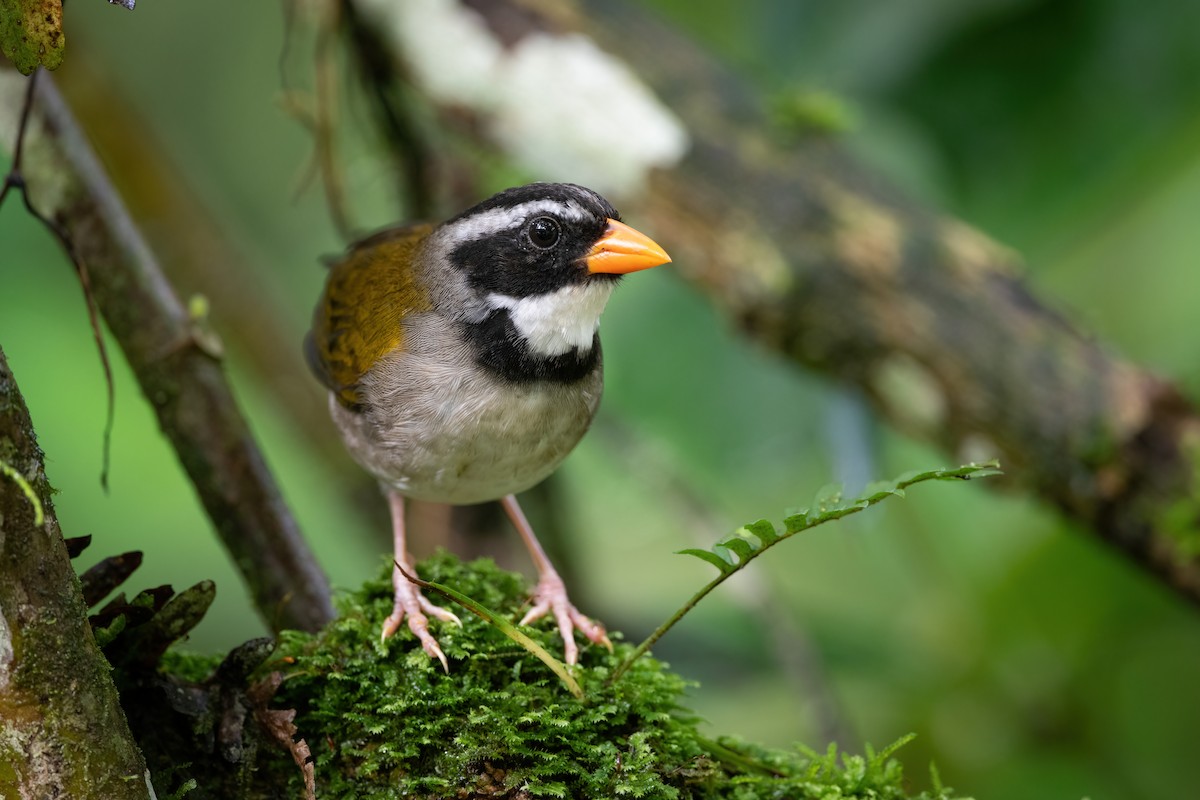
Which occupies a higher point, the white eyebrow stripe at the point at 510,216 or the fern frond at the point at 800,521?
the white eyebrow stripe at the point at 510,216

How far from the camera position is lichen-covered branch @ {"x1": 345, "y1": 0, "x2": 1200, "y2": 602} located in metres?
4.92

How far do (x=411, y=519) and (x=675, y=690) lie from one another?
3.81 meters

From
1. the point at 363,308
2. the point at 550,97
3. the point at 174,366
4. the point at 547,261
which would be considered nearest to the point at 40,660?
the point at 174,366

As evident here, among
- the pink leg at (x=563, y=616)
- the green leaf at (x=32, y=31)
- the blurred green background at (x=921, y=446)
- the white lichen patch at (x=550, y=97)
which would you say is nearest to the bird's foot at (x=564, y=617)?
the pink leg at (x=563, y=616)

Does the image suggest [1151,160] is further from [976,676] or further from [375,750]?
[375,750]


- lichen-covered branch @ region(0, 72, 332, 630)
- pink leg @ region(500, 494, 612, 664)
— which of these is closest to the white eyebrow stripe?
lichen-covered branch @ region(0, 72, 332, 630)

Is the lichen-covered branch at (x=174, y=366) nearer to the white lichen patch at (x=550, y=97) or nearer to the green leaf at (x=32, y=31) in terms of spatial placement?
the green leaf at (x=32, y=31)

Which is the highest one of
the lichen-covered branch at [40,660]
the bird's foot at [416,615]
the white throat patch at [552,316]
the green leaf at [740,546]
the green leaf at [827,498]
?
the white throat patch at [552,316]

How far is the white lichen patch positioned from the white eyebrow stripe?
1.71 m

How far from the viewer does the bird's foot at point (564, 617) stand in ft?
9.71

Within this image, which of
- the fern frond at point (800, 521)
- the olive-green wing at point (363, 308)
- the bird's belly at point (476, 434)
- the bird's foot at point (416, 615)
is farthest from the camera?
the olive-green wing at point (363, 308)

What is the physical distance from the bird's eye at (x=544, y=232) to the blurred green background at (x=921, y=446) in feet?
6.98

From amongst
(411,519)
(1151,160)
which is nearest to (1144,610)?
(1151,160)

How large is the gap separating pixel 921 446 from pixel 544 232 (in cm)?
309
